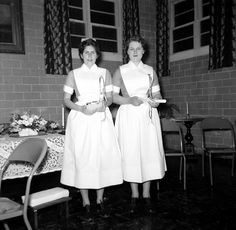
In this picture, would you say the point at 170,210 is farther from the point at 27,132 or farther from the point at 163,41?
the point at 163,41

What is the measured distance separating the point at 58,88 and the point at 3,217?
366 cm

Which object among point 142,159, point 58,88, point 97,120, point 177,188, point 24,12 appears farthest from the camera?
point 58,88

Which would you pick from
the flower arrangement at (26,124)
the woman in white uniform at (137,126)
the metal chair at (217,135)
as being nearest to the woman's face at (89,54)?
the woman in white uniform at (137,126)

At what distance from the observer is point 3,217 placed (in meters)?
1.91

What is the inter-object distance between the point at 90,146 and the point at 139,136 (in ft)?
1.73

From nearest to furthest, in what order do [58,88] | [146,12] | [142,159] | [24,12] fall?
[142,159], [24,12], [58,88], [146,12]

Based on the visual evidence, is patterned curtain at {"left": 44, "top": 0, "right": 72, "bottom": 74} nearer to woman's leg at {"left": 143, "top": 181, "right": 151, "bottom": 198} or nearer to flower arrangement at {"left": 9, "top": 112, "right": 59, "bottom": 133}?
flower arrangement at {"left": 9, "top": 112, "right": 59, "bottom": 133}

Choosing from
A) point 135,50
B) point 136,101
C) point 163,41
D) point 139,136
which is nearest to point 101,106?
point 136,101

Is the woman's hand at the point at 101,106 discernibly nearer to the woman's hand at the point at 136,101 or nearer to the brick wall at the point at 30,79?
the woman's hand at the point at 136,101

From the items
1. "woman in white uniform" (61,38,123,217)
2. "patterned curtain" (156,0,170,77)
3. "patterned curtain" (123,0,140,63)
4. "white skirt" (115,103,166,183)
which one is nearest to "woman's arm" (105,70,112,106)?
"woman in white uniform" (61,38,123,217)

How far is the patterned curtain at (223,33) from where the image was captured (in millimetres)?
5035

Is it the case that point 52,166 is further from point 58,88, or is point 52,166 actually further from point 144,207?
point 58,88

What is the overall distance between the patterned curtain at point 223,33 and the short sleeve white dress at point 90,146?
114 inches

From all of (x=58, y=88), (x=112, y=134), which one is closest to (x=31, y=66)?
(x=58, y=88)
